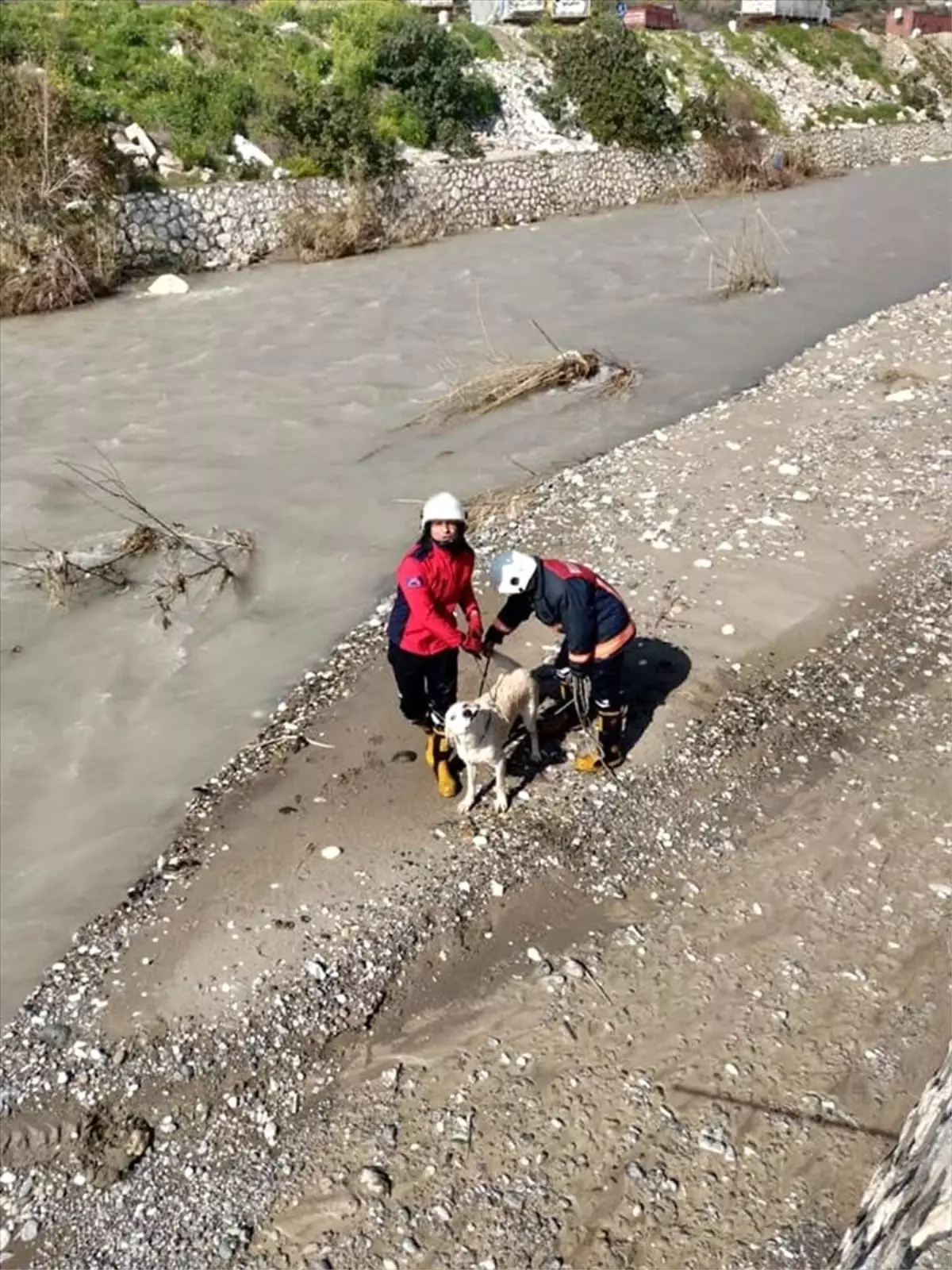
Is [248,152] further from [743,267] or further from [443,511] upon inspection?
[443,511]

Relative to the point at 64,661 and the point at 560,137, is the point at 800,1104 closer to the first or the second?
the point at 64,661

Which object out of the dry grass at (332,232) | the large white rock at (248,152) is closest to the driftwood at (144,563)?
the dry grass at (332,232)

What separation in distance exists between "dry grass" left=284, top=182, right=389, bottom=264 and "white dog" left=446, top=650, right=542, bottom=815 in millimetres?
16480

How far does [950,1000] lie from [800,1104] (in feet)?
3.28

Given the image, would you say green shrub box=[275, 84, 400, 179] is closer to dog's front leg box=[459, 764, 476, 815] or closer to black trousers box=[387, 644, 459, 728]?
black trousers box=[387, 644, 459, 728]

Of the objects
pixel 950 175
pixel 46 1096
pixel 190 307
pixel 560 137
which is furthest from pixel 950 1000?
pixel 950 175

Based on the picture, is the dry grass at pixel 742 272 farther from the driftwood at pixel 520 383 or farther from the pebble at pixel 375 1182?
Result: the pebble at pixel 375 1182

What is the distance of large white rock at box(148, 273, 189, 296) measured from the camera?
18.3 meters

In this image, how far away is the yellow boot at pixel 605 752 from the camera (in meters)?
6.22

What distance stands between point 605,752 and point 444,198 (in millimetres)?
20213

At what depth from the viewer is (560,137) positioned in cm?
2853

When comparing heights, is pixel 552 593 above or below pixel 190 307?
above

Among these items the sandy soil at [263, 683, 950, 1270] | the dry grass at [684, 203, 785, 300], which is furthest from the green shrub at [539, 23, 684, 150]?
the sandy soil at [263, 683, 950, 1270]

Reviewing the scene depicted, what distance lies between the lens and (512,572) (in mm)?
5457
